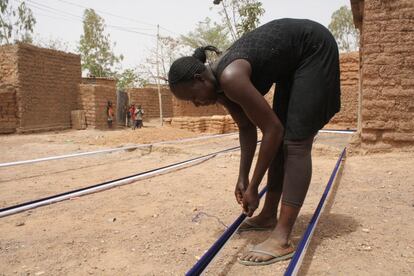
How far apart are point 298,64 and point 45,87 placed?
1321 cm

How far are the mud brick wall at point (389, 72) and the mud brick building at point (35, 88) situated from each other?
37.8 feet

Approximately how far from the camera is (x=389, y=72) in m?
4.51

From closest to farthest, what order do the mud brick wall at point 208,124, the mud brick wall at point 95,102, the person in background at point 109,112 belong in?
the mud brick wall at point 208,124 < the mud brick wall at point 95,102 < the person in background at point 109,112

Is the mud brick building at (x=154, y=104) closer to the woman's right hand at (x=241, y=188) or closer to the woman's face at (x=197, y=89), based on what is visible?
the woman's right hand at (x=241, y=188)

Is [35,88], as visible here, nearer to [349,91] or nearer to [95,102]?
[95,102]

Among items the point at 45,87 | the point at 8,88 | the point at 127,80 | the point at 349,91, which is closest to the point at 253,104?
the point at 349,91

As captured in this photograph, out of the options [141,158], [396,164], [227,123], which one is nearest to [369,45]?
[396,164]

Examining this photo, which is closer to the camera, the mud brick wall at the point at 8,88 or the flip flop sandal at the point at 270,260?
the flip flop sandal at the point at 270,260

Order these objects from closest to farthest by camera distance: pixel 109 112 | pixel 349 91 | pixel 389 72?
pixel 389 72 → pixel 349 91 → pixel 109 112


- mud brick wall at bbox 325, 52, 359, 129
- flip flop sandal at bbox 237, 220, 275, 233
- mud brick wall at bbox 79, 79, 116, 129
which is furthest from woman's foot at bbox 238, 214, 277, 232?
mud brick wall at bbox 79, 79, 116, 129

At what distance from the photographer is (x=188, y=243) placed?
2.09 metres

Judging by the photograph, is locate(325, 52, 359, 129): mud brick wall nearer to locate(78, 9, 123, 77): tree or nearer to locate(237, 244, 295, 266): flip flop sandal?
locate(237, 244, 295, 266): flip flop sandal

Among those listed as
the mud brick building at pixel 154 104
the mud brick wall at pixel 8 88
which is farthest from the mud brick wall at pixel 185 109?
the mud brick wall at pixel 8 88

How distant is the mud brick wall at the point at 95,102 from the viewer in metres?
14.0
